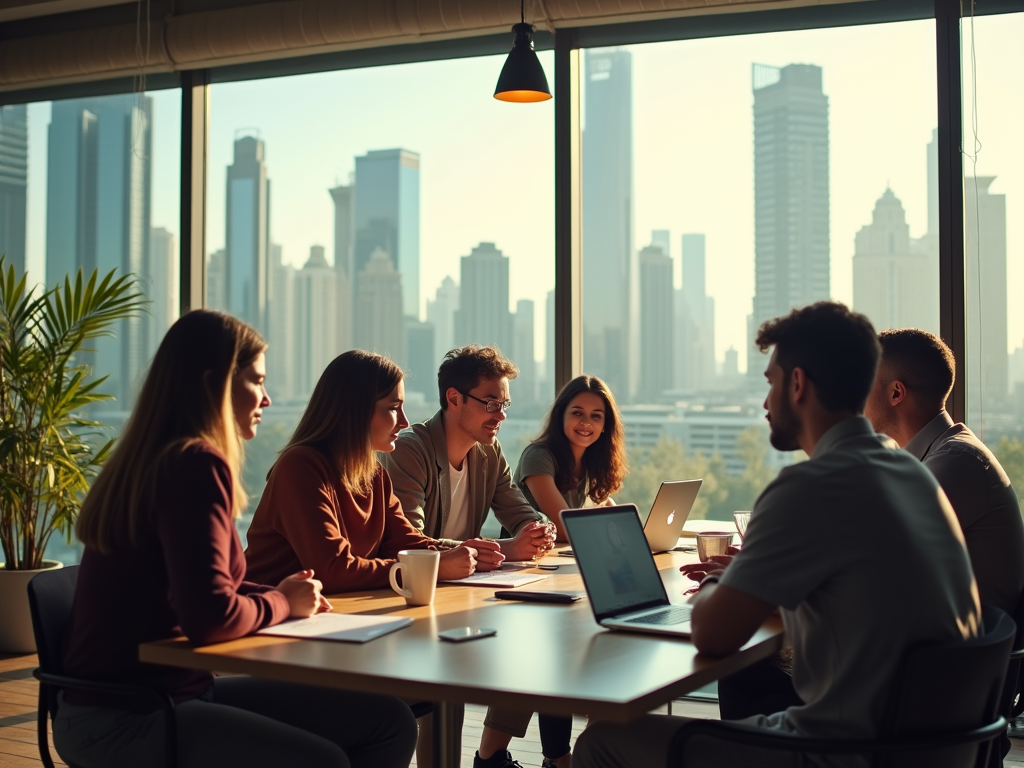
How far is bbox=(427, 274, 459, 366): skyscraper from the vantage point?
4789mm

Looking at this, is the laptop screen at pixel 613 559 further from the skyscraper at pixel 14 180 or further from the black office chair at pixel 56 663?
the skyscraper at pixel 14 180

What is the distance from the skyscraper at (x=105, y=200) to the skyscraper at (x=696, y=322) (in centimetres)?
287

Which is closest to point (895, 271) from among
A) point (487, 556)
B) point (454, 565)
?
point (487, 556)

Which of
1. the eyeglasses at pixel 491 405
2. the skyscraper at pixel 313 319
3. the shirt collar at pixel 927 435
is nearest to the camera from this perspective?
the shirt collar at pixel 927 435

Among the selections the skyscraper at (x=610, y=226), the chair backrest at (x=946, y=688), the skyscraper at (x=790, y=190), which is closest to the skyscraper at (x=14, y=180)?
the skyscraper at (x=610, y=226)

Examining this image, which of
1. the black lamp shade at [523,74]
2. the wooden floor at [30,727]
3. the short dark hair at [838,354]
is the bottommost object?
the wooden floor at [30,727]

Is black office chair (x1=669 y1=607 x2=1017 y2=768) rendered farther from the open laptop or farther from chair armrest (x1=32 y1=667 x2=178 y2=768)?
chair armrest (x1=32 y1=667 x2=178 y2=768)

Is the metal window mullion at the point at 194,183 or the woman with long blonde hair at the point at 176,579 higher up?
the metal window mullion at the point at 194,183

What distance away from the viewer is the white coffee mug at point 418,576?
2223 millimetres

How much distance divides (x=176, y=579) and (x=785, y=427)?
115 centimetres

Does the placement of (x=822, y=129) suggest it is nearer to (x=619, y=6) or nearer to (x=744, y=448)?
(x=619, y=6)

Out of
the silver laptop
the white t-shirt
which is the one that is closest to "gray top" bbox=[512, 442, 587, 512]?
the white t-shirt

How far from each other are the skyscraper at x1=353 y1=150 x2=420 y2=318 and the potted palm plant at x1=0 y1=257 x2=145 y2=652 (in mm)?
1167

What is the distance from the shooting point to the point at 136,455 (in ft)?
6.46
